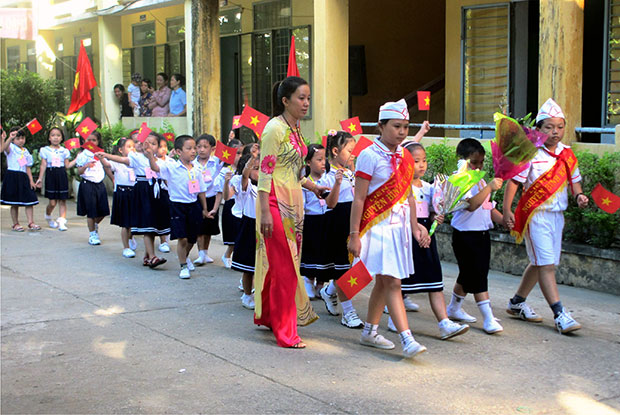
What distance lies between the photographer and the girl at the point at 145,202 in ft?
30.9

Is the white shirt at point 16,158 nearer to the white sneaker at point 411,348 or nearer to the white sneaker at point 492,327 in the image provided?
the white sneaker at point 492,327

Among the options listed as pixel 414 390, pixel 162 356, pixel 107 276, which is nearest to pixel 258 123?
pixel 162 356

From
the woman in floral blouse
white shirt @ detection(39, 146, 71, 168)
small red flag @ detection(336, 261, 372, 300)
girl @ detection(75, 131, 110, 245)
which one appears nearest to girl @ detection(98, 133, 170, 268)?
girl @ detection(75, 131, 110, 245)

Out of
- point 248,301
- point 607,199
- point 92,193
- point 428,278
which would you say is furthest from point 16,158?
point 607,199

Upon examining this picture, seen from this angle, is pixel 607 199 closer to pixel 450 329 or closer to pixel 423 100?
pixel 450 329

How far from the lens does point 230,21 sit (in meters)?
17.4

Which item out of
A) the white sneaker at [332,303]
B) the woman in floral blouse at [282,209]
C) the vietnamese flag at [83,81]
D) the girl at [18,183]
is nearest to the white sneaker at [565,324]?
the white sneaker at [332,303]

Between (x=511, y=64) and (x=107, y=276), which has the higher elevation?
Answer: (x=511, y=64)

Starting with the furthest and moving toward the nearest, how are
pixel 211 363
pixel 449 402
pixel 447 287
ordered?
1. pixel 447 287
2. pixel 211 363
3. pixel 449 402

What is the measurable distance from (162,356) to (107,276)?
132 inches

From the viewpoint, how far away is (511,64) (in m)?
12.2

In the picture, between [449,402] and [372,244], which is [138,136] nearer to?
[372,244]

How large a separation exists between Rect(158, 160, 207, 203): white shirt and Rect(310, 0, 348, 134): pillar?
380 cm

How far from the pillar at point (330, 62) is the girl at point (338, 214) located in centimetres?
542
